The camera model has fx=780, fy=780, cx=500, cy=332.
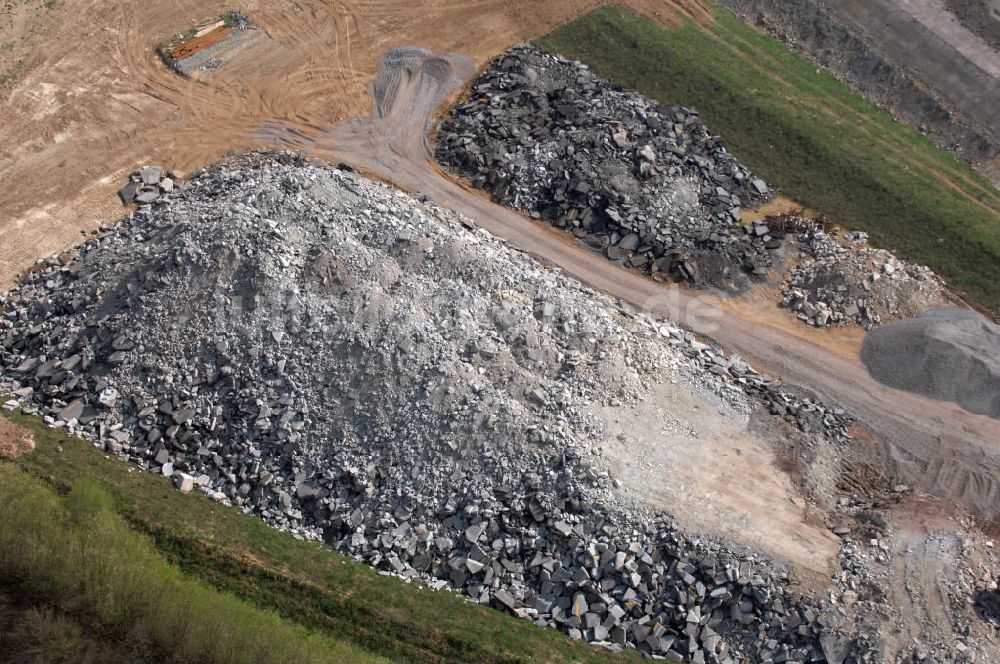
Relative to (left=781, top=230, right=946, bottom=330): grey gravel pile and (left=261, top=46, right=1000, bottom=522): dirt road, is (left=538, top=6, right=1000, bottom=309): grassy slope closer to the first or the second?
(left=781, top=230, right=946, bottom=330): grey gravel pile

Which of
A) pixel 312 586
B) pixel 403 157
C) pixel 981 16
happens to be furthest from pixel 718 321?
pixel 981 16

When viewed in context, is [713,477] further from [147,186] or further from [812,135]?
[147,186]

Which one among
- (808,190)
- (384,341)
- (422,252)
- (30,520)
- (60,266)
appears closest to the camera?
(30,520)

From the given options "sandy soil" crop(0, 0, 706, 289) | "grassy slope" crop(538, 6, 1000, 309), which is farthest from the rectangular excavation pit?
"grassy slope" crop(538, 6, 1000, 309)

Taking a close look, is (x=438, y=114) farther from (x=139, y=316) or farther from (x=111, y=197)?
(x=139, y=316)

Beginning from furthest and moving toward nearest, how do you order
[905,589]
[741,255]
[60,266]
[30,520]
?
[741,255]
[60,266]
[905,589]
[30,520]

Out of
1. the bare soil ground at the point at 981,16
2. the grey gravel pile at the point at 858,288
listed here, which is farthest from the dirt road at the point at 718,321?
the bare soil ground at the point at 981,16

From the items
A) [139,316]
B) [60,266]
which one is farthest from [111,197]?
[139,316]
